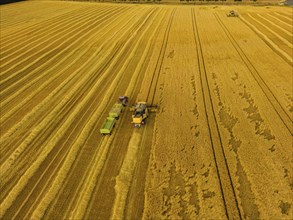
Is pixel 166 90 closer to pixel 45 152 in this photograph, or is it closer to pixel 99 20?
pixel 45 152

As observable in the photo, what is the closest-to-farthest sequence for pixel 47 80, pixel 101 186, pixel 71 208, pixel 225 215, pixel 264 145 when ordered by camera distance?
pixel 225 215 → pixel 71 208 → pixel 101 186 → pixel 264 145 → pixel 47 80

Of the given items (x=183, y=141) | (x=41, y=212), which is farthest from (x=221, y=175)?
(x=41, y=212)

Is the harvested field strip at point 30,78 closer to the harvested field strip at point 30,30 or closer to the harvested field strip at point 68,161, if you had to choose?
the harvested field strip at point 68,161

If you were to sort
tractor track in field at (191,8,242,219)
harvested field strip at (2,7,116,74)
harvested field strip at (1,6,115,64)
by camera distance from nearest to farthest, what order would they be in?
tractor track in field at (191,8,242,219) → harvested field strip at (2,7,116,74) → harvested field strip at (1,6,115,64)

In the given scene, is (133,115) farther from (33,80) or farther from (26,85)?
(33,80)

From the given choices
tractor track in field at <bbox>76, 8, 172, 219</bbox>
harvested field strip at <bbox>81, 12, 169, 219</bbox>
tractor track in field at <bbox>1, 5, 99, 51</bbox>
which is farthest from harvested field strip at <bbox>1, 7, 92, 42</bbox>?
tractor track in field at <bbox>76, 8, 172, 219</bbox>

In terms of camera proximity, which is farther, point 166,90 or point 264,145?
point 166,90

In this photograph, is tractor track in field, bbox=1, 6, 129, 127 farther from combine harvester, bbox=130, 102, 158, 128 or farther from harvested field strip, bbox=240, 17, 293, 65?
harvested field strip, bbox=240, 17, 293, 65
